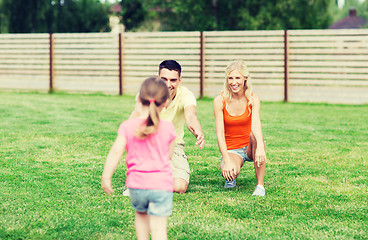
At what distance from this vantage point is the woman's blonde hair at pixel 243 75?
4.85 m

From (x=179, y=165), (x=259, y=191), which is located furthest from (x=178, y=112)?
(x=259, y=191)

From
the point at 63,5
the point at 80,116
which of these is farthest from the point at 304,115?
A: the point at 63,5

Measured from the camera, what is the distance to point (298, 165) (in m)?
6.05

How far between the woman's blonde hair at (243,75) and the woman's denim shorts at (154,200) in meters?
2.08

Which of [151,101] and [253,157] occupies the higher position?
[151,101]

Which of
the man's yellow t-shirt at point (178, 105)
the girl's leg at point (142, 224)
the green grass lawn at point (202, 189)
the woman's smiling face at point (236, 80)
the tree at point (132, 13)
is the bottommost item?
the green grass lawn at point (202, 189)

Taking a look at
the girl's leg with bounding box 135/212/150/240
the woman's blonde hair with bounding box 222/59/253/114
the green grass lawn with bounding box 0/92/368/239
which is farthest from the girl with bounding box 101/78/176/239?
the woman's blonde hair with bounding box 222/59/253/114

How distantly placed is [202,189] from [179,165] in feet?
1.05

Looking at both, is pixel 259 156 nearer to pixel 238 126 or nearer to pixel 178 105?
pixel 238 126

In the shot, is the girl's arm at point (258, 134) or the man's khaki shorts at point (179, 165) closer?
the girl's arm at point (258, 134)

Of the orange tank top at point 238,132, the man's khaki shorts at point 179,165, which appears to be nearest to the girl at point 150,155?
the man's khaki shorts at point 179,165

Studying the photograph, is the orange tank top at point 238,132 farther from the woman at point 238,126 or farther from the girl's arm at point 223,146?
the girl's arm at point 223,146

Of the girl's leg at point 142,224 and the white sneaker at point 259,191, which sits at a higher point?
the girl's leg at point 142,224

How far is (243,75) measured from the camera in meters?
4.85
